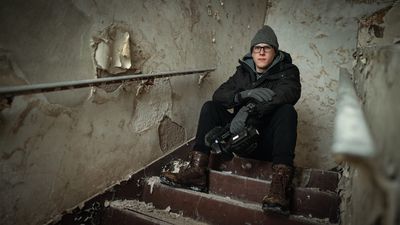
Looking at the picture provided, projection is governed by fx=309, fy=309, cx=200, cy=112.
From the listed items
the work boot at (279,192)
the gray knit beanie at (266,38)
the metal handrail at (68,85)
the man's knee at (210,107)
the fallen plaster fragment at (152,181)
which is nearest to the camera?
the metal handrail at (68,85)

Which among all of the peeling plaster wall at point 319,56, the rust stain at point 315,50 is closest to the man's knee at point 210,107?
the peeling plaster wall at point 319,56

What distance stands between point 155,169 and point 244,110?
67 centimetres

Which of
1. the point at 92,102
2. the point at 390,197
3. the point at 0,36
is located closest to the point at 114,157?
the point at 92,102

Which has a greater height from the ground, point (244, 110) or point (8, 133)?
point (244, 110)

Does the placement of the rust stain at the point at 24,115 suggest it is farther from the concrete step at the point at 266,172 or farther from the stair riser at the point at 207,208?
the concrete step at the point at 266,172

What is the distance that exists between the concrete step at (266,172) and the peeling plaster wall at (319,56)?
1040mm

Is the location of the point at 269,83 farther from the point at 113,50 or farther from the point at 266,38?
the point at 113,50

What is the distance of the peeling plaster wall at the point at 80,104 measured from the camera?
46.2 inches

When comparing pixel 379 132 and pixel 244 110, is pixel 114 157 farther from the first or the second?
pixel 379 132

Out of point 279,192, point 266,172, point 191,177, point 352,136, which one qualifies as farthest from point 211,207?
point 352,136

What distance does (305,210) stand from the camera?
1546mm

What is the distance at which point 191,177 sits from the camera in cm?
178

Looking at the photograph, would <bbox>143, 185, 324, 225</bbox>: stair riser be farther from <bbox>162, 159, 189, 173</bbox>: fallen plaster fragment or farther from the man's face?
the man's face

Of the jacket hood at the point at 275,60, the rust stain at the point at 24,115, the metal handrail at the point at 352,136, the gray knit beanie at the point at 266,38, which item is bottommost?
the rust stain at the point at 24,115
